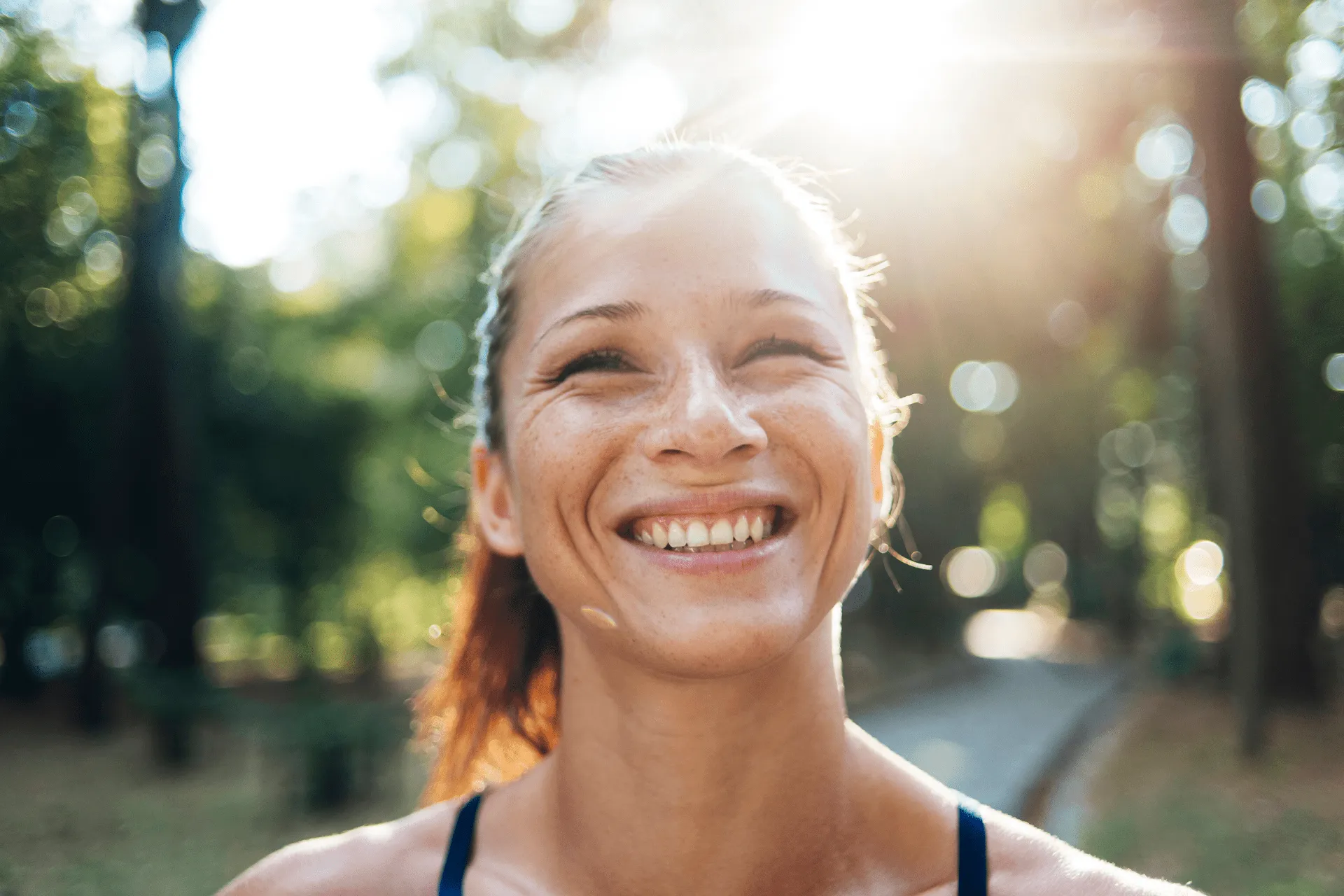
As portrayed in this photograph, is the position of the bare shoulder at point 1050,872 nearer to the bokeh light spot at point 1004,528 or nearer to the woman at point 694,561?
the woman at point 694,561

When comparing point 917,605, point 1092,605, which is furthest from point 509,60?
point 1092,605

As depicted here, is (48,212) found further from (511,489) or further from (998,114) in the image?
(998,114)

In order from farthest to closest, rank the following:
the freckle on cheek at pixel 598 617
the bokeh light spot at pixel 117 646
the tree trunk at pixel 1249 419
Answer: the bokeh light spot at pixel 117 646
the tree trunk at pixel 1249 419
the freckle on cheek at pixel 598 617

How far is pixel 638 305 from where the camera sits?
5.90ft

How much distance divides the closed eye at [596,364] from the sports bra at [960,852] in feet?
3.07

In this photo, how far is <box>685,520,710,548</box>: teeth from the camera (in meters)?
1.70

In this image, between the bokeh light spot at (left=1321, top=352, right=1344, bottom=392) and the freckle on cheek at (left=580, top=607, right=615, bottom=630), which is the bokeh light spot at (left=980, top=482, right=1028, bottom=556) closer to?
the bokeh light spot at (left=1321, top=352, right=1344, bottom=392)

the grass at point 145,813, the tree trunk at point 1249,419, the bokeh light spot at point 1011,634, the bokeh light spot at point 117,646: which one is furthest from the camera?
the bokeh light spot at point 1011,634

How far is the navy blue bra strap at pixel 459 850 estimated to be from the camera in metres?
2.01

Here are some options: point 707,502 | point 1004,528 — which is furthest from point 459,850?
point 1004,528

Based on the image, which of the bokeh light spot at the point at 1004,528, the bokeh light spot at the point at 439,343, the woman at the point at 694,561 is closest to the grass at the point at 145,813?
the woman at the point at 694,561

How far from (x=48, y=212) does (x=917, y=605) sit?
1620cm

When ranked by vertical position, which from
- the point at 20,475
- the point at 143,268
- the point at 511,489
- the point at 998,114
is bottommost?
the point at 20,475

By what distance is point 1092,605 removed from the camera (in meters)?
33.7
